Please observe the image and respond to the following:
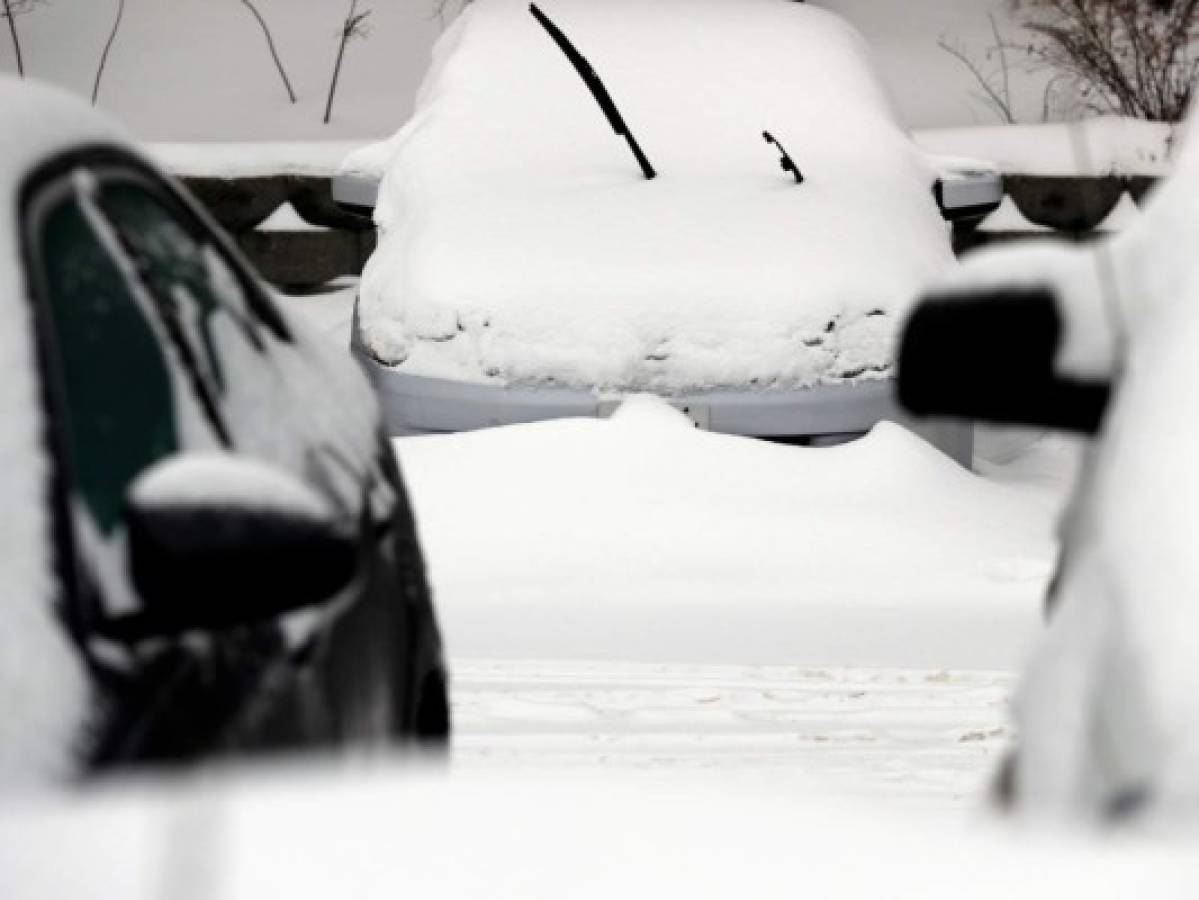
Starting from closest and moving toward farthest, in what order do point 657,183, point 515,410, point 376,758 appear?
point 376,758
point 515,410
point 657,183

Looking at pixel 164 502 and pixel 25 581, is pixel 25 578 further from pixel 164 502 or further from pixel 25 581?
pixel 164 502

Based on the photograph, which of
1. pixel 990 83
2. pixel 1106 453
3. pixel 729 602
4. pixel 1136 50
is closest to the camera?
pixel 1106 453

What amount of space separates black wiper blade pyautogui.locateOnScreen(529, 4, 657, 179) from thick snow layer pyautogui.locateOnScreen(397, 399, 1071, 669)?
0.92m

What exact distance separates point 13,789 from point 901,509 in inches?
243

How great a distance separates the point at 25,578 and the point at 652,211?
6254 millimetres

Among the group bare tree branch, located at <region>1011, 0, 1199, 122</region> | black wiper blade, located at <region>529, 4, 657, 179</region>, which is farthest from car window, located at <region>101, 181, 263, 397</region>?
bare tree branch, located at <region>1011, 0, 1199, 122</region>

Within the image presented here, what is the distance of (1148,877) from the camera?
1.59m

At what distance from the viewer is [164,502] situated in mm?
2553

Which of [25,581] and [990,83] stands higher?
[25,581]

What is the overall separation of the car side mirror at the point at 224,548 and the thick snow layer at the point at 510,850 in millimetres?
851

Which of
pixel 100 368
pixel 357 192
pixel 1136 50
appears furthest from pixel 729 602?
pixel 1136 50

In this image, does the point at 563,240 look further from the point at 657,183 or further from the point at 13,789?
the point at 13,789

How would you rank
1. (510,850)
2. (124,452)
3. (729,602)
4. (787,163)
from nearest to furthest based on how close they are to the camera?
(510,850) < (124,452) < (729,602) < (787,163)

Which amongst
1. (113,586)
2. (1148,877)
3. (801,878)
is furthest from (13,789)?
(1148,877)
